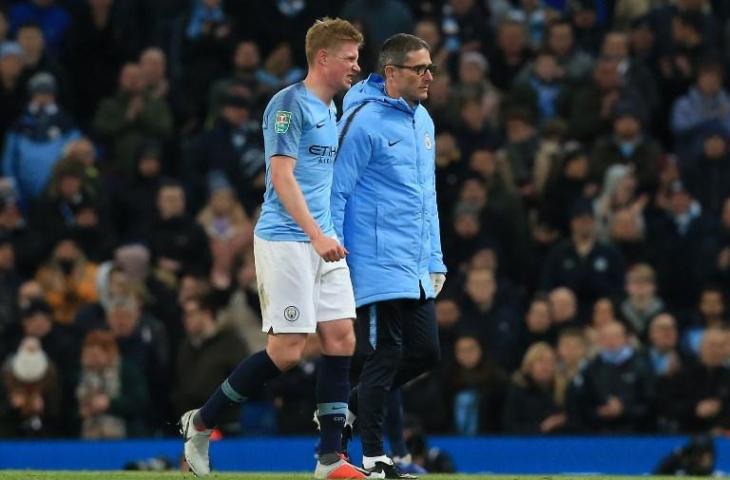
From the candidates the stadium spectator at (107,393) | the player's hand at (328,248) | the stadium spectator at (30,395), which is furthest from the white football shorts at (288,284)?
the stadium spectator at (30,395)

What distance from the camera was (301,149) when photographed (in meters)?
9.86

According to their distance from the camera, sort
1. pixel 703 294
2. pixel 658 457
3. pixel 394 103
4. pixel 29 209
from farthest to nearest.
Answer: pixel 29 209
pixel 703 294
pixel 658 457
pixel 394 103

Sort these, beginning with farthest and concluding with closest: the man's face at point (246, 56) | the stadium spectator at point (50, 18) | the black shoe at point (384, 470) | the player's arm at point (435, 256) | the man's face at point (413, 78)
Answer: the stadium spectator at point (50, 18)
the man's face at point (246, 56)
the player's arm at point (435, 256)
the man's face at point (413, 78)
the black shoe at point (384, 470)

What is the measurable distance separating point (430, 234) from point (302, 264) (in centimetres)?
113

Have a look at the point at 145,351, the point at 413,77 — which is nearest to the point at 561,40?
the point at 145,351

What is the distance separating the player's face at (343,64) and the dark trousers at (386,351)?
1.31 m

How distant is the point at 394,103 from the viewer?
10.7 m

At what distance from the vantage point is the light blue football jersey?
31.9 ft

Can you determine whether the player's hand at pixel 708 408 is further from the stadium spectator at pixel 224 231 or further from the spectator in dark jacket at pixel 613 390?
the stadium spectator at pixel 224 231

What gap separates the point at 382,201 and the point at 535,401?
5.73 metres

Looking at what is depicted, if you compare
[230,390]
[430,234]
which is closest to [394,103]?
[430,234]

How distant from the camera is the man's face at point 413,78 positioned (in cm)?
1066

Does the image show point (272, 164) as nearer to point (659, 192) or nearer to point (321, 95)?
point (321, 95)

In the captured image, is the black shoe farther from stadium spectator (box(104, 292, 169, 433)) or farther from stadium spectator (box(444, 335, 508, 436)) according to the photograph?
stadium spectator (box(104, 292, 169, 433))
